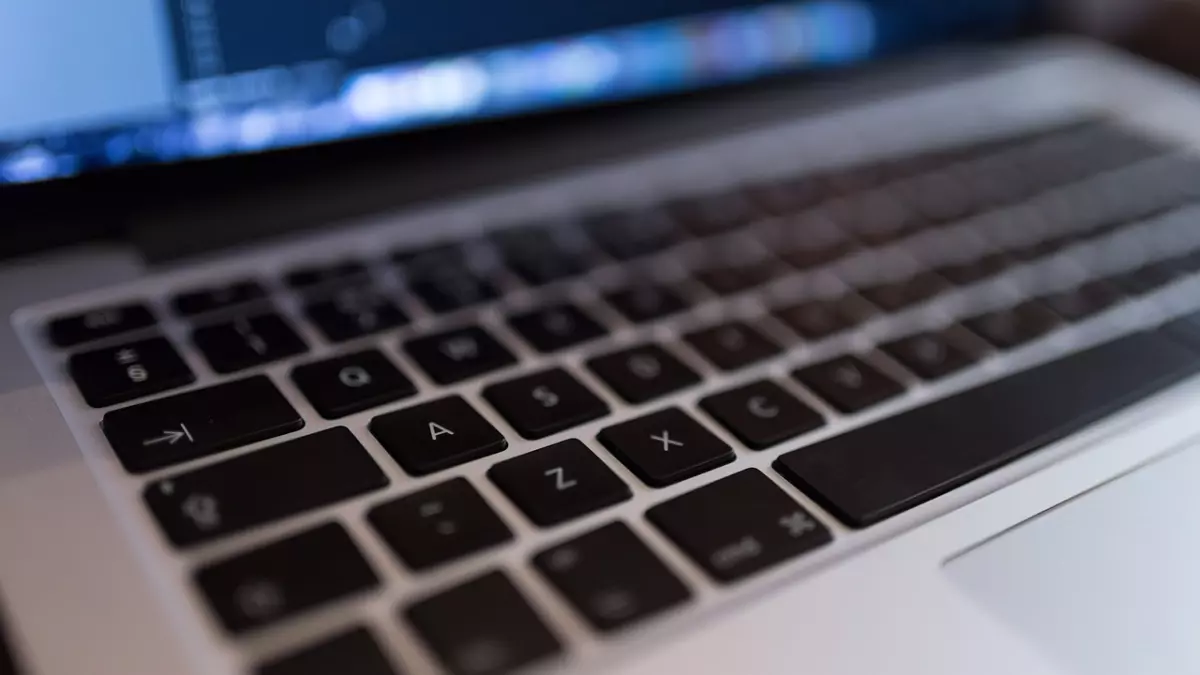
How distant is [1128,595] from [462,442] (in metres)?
0.17

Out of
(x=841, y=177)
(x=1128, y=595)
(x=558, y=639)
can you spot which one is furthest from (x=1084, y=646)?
(x=841, y=177)

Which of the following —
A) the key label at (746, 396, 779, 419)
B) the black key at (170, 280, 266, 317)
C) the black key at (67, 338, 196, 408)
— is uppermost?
the black key at (170, 280, 266, 317)

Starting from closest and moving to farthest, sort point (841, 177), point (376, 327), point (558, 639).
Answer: point (558, 639) → point (376, 327) → point (841, 177)

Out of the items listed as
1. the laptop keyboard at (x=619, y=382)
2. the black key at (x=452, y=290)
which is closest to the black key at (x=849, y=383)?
the laptop keyboard at (x=619, y=382)

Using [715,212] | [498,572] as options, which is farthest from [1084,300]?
[498,572]

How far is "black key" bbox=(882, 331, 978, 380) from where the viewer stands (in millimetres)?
316

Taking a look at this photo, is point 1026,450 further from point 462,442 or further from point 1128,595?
point 462,442

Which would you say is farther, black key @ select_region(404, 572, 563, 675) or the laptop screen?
the laptop screen

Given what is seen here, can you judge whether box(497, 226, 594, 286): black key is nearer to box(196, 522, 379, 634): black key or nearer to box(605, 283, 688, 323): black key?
box(605, 283, 688, 323): black key

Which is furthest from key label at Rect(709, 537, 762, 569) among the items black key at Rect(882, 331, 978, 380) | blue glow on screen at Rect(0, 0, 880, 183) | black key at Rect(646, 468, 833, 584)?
blue glow on screen at Rect(0, 0, 880, 183)

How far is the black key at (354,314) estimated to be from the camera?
1.03ft

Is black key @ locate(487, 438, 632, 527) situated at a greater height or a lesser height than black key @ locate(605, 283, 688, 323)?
lesser

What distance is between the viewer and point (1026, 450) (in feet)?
0.94

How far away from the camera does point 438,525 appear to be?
0.24m
